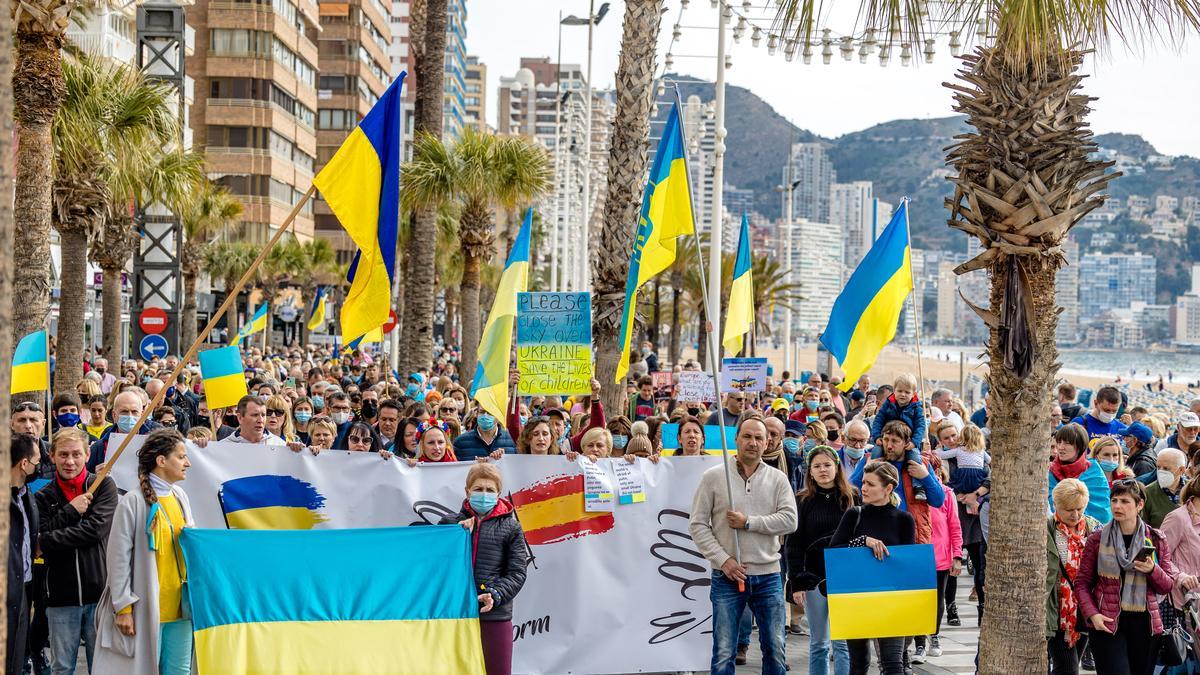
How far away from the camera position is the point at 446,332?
82938mm

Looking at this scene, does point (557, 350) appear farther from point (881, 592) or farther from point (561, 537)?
point (881, 592)

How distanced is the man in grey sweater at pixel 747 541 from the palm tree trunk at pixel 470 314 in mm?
22991

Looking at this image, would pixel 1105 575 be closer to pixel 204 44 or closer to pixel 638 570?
pixel 638 570

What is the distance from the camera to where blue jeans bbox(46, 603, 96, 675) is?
738 cm

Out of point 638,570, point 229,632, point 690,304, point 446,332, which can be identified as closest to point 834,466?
point 638,570

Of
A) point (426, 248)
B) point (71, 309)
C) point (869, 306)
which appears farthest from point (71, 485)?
point (426, 248)

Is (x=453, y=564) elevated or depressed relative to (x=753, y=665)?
elevated

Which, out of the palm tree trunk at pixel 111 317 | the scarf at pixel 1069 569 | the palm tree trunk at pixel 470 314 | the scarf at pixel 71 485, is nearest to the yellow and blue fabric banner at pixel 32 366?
the scarf at pixel 71 485

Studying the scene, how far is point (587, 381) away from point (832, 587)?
572cm

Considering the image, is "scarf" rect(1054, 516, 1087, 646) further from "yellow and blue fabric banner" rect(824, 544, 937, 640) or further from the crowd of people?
"yellow and blue fabric banner" rect(824, 544, 937, 640)

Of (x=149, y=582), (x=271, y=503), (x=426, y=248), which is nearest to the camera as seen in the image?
(x=149, y=582)

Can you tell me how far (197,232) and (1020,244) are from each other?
122 ft

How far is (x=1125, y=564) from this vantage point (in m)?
7.47

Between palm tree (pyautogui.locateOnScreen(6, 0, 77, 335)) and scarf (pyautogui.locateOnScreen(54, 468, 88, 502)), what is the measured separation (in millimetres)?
7476
